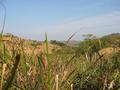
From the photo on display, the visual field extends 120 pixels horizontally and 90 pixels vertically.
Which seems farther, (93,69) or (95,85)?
(93,69)

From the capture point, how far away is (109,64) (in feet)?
11.4

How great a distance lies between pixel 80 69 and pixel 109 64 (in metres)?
0.31

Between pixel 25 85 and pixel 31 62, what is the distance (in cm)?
49

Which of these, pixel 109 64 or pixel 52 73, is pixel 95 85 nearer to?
pixel 109 64

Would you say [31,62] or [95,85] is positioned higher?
[31,62]

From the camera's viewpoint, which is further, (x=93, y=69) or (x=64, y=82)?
(x=93, y=69)

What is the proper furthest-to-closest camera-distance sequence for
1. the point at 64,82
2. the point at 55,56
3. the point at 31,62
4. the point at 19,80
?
1. the point at 55,56
2. the point at 31,62
3. the point at 19,80
4. the point at 64,82

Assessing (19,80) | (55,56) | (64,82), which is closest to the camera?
(64,82)

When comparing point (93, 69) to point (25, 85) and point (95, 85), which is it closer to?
point (95, 85)

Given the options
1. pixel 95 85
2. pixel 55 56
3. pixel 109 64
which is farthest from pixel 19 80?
pixel 109 64

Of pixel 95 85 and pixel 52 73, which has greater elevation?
pixel 52 73

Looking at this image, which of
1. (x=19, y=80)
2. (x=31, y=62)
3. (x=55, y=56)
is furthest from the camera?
Answer: (x=55, y=56)

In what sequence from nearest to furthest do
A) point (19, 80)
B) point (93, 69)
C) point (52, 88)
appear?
point (52, 88) → point (19, 80) → point (93, 69)

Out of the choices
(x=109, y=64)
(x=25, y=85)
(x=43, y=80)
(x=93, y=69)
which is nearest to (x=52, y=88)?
(x=43, y=80)
